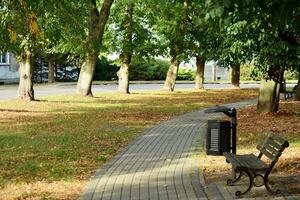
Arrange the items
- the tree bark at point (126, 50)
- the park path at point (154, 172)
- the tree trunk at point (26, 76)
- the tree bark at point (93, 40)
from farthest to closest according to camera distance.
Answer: the tree bark at point (126, 50) < the tree bark at point (93, 40) < the tree trunk at point (26, 76) < the park path at point (154, 172)

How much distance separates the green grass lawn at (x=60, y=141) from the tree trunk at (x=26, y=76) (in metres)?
2.59

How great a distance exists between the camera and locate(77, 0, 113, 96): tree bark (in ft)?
103

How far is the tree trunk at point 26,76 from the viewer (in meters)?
28.5

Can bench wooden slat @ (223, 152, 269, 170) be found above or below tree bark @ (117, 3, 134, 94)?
below

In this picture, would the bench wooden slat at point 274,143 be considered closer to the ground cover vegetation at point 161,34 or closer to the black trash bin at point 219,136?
the ground cover vegetation at point 161,34

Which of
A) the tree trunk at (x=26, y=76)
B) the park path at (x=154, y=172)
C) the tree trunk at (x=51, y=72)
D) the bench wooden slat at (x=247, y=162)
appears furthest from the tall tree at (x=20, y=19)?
the tree trunk at (x=51, y=72)

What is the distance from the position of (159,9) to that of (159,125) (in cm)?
2273

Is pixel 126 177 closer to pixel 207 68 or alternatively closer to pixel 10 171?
pixel 10 171

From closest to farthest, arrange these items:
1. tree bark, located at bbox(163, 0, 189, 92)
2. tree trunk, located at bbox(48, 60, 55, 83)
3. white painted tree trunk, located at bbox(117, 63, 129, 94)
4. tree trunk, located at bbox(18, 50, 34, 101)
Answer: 1. tree trunk, located at bbox(18, 50, 34, 101)
2. white painted tree trunk, located at bbox(117, 63, 129, 94)
3. tree bark, located at bbox(163, 0, 189, 92)
4. tree trunk, located at bbox(48, 60, 55, 83)

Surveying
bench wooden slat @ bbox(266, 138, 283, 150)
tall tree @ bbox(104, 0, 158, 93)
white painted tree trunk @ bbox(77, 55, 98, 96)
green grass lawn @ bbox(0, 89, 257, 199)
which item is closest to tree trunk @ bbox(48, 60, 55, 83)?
tall tree @ bbox(104, 0, 158, 93)

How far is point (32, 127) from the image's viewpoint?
17.4 metres

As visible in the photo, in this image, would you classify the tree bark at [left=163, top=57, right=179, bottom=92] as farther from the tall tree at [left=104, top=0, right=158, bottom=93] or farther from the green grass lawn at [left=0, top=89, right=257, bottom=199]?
→ the green grass lawn at [left=0, top=89, right=257, bottom=199]

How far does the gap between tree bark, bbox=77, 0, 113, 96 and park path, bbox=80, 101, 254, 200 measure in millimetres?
16282

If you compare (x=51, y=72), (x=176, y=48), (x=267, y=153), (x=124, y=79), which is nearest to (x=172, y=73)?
(x=176, y=48)
